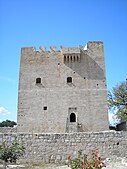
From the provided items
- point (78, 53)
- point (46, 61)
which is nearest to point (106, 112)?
point (78, 53)

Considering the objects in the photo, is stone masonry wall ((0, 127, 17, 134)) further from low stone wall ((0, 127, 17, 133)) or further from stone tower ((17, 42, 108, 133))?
stone tower ((17, 42, 108, 133))

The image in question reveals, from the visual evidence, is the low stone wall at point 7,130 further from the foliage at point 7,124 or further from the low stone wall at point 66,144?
the foliage at point 7,124

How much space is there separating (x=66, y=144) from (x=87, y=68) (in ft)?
45.5

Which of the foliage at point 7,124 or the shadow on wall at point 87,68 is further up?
the shadow on wall at point 87,68

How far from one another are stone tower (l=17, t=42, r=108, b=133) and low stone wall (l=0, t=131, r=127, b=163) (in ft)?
34.3

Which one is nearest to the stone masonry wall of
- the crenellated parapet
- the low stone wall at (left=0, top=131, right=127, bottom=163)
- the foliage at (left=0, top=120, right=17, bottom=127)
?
the crenellated parapet

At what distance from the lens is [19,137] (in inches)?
392

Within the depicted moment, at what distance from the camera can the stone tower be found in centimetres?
2102

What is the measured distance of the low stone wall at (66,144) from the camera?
9.81m

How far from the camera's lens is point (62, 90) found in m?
22.1

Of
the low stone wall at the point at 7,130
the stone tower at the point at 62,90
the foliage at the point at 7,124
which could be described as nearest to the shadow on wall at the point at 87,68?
the stone tower at the point at 62,90

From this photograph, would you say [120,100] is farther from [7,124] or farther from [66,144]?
[7,124]

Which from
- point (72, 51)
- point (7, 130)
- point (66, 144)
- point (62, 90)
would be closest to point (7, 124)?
point (7, 130)

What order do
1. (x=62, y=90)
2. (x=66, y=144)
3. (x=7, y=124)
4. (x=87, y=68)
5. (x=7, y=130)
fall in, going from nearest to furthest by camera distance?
(x=66, y=144) → (x=7, y=130) → (x=62, y=90) → (x=87, y=68) → (x=7, y=124)
